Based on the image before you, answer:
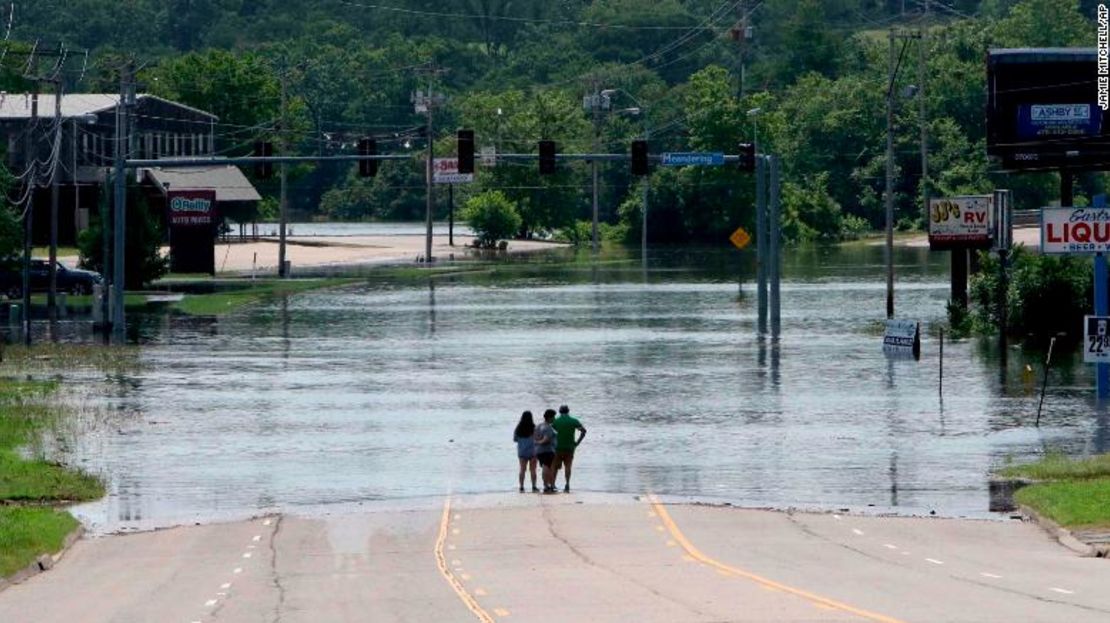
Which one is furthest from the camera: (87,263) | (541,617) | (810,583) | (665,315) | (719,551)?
(87,263)

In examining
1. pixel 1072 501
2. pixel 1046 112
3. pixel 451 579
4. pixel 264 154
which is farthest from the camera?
pixel 264 154

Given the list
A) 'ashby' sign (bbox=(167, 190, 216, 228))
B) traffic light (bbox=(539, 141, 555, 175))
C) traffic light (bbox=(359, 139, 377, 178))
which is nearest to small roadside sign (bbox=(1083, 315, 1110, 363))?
traffic light (bbox=(539, 141, 555, 175))

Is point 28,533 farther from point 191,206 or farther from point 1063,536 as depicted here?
point 191,206


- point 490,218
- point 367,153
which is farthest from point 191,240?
point 490,218

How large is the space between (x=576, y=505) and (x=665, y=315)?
48.5 meters

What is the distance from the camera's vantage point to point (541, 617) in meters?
21.9

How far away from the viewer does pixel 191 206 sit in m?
107

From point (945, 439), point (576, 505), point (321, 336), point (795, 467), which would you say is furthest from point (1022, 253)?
point (576, 505)

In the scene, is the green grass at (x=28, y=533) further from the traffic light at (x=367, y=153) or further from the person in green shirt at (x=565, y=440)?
the traffic light at (x=367, y=153)

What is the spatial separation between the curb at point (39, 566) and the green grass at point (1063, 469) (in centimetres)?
1609

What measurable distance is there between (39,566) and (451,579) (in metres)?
6.32

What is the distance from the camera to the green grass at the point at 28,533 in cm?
2805

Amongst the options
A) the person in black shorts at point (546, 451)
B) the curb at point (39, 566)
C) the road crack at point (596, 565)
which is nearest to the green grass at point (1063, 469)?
the person in black shorts at point (546, 451)

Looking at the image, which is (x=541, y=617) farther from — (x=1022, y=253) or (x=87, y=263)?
(x=87, y=263)
